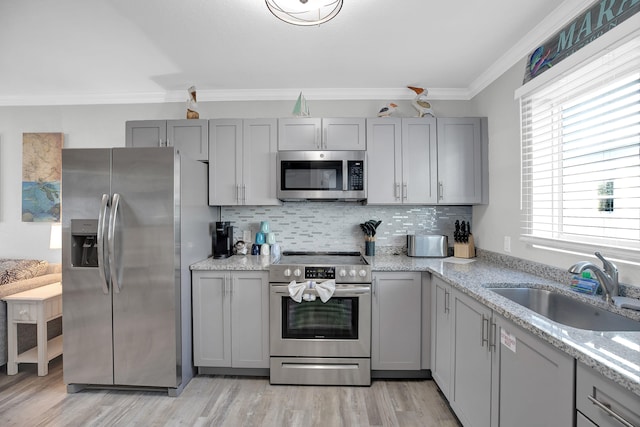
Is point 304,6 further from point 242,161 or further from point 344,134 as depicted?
point 242,161

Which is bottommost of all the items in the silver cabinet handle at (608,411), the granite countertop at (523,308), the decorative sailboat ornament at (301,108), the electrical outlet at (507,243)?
the silver cabinet handle at (608,411)

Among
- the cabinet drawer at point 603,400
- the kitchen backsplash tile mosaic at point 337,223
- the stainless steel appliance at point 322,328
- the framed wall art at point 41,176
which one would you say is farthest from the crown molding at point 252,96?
the cabinet drawer at point 603,400

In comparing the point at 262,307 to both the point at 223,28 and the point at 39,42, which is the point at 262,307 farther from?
the point at 39,42

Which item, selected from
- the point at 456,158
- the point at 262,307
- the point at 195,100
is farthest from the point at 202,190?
the point at 456,158

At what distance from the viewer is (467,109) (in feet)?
9.99

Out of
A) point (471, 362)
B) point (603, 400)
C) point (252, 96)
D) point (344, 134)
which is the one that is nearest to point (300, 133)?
point (344, 134)

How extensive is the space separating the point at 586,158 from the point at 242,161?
8.29ft

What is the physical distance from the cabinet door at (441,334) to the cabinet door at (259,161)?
A: 161 cm

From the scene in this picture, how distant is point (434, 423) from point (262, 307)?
57.6 inches

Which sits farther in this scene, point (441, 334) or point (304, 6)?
point (441, 334)

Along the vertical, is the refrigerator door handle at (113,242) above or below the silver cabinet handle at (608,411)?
above

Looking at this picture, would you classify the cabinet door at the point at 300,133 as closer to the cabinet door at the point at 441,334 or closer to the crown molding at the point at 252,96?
the crown molding at the point at 252,96

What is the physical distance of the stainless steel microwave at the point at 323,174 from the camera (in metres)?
2.67

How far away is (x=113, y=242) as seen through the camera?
7.09 ft
